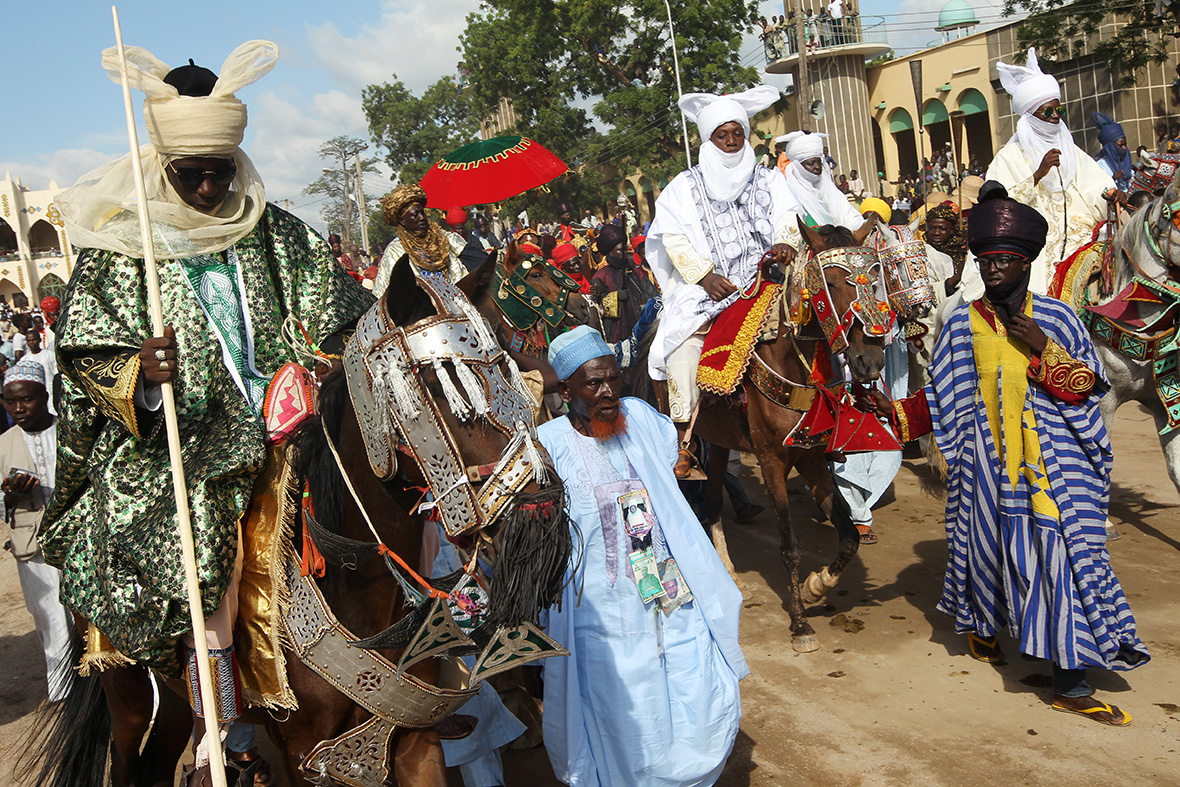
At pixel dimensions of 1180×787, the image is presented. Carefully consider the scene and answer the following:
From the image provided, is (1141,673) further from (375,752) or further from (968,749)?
(375,752)

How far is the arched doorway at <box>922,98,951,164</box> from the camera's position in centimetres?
3516

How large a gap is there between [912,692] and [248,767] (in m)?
3.52

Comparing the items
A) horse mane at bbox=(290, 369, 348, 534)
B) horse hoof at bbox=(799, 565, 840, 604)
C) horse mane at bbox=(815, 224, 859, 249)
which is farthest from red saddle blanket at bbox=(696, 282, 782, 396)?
horse mane at bbox=(290, 369, 348, 534)

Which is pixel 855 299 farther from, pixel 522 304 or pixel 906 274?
pixel 522 304

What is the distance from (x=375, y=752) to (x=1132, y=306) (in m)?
5.82

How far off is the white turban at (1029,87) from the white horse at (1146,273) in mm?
2730

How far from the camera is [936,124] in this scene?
36.1m

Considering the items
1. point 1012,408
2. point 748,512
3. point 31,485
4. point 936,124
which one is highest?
point 936,124

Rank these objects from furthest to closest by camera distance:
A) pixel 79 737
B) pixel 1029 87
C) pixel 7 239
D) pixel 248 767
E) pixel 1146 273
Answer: pixel 7 239 → pixel 1029 87 → pixel 1146 273 → pixel 79 737 → pixel 248 767

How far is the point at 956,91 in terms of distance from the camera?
34.2 meters

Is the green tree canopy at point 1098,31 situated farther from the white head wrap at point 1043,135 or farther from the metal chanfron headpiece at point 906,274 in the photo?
the metal chanfron headpiece at point 906,274

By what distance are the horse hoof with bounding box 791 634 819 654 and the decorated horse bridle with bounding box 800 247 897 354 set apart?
1.80 metres

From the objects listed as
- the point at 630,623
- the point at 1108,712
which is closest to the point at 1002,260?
the point at 1108,712

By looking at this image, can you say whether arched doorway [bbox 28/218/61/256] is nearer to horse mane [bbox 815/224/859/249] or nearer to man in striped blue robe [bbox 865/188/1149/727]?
horse mane [bbox 815/224/859/249]
